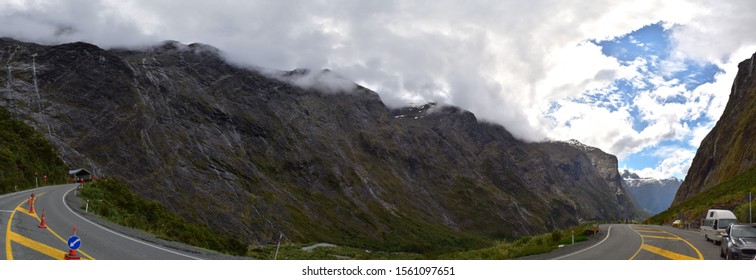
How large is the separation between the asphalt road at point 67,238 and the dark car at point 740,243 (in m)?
22.0

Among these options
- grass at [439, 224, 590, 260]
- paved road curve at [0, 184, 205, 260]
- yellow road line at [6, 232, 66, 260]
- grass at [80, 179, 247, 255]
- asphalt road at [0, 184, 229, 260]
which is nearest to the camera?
yellow road line at [6, 232, 66, 260]

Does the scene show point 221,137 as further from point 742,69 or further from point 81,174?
point 742,69

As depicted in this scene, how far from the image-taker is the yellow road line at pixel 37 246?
17375 mm

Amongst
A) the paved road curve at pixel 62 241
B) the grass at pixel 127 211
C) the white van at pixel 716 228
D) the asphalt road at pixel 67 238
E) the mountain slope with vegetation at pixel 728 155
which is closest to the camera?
the paved road curve at pixel 62 241

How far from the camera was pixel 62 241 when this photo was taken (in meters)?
20.1

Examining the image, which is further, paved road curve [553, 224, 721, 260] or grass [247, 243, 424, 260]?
grass [247, 243, 424, 260]

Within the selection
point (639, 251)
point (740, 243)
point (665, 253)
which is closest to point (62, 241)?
point (639, 251)

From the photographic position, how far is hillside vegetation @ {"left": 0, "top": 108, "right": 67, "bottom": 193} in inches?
2162

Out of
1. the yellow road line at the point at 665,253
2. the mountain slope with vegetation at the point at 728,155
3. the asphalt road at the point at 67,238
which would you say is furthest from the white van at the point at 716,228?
the mountain slope with vegetation at the point at 728,155

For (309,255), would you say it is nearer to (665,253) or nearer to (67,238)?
(67,238)

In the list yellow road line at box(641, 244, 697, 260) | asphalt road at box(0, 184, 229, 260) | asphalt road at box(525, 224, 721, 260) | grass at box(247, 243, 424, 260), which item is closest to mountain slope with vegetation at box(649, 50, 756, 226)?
asphalt road at box(525, 224, 721, 260)

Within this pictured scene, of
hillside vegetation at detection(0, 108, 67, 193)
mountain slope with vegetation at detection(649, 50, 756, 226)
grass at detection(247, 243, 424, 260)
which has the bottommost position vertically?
grass at detection(247, 243, 424, 260)

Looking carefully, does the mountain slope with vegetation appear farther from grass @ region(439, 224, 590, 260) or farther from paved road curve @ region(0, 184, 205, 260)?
paved road curve @ region(0, 184, 205, 260)

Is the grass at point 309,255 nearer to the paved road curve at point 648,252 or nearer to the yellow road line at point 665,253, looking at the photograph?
the paved road curve at point 648,252
